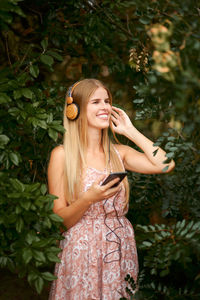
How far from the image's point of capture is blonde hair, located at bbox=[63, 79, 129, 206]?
7.88ft

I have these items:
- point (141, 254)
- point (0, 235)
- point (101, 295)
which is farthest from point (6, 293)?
point (0, 235)

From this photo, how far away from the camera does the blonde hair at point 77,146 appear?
7.88ft

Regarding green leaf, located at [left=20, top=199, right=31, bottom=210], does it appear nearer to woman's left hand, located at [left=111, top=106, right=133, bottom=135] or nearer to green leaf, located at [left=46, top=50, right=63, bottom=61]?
green leaf, located at [left=46, top=50, right=63, bottom=61]

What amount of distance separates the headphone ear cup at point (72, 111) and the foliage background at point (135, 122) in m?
0.13

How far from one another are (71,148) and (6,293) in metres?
2.45

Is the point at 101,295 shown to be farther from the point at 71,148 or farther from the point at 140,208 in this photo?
the point at 140,208

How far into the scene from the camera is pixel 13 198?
1864 mm

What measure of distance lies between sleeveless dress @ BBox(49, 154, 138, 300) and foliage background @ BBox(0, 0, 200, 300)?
0.19 metres

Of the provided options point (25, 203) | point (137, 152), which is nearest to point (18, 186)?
point (25, 203)

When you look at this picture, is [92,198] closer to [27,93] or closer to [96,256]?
[96,256]

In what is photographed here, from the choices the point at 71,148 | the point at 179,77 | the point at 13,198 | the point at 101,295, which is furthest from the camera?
the point at 71,148

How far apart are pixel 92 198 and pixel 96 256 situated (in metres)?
0.39

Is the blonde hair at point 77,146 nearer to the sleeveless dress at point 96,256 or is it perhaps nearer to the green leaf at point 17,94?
the sleeveless dress at point 96,256

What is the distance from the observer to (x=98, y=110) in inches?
97.7
